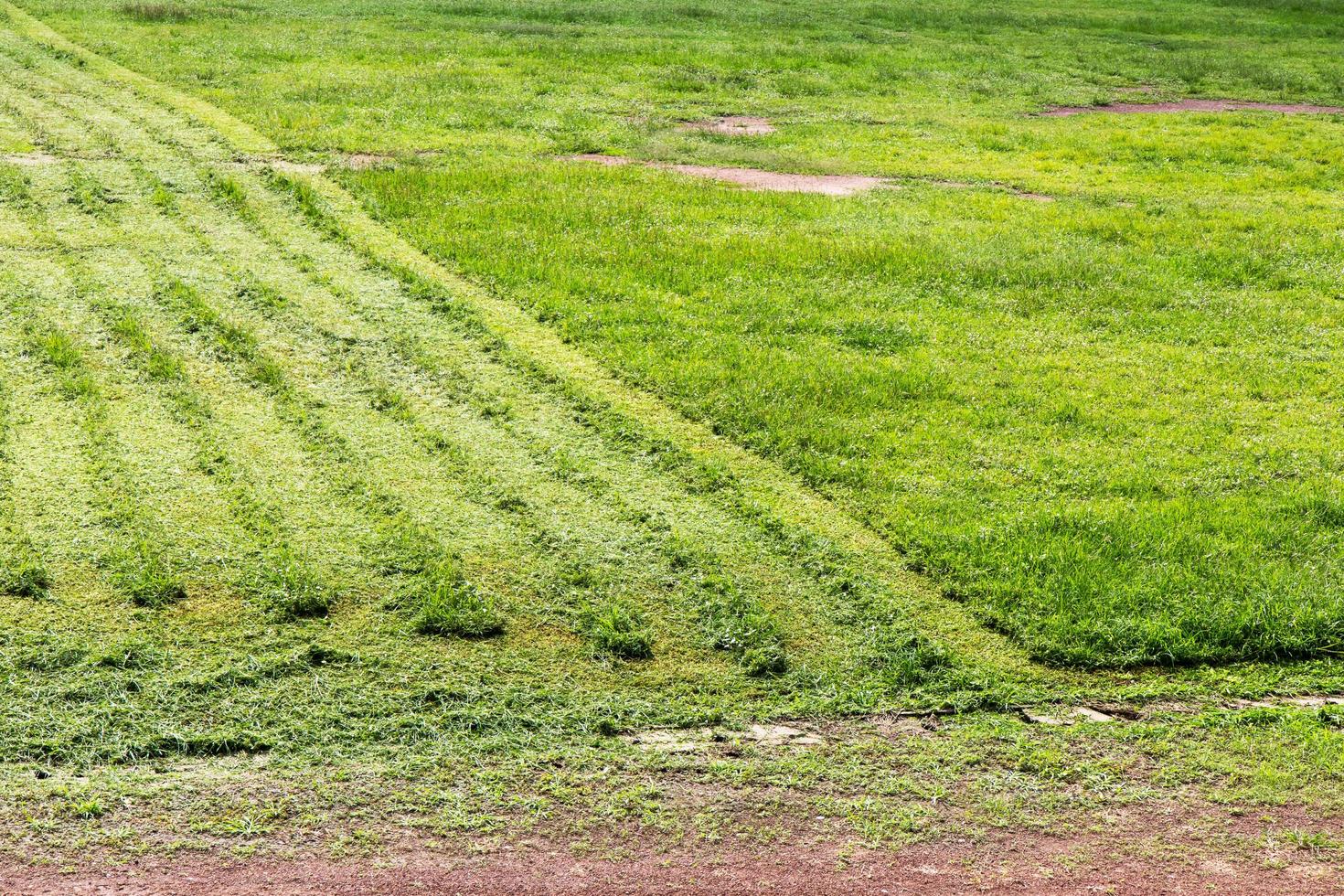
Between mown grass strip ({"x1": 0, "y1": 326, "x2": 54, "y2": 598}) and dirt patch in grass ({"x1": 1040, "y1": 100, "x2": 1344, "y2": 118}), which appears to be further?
dirt patch in grass ({"x1": 1040, "y1": 100, "x2": 1344, "y2": 118})

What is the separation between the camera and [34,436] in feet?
23.9

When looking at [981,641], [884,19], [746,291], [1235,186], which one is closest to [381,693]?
[981,641]

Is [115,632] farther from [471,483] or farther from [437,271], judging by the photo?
[437,271]

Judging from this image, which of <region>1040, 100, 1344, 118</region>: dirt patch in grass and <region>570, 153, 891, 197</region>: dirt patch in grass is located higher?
<region>1040, 100, 1344, 118</region>: dirt patch in grass

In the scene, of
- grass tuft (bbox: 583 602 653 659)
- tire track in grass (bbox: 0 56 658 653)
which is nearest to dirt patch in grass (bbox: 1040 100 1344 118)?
tire track in grass (bbox: 0 56 658 653)

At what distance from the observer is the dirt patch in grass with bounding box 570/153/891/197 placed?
1430 cm

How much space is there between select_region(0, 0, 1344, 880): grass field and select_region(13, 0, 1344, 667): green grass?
0.16 feet

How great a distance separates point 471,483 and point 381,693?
195 cm

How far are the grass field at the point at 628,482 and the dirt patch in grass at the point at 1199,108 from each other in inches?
211

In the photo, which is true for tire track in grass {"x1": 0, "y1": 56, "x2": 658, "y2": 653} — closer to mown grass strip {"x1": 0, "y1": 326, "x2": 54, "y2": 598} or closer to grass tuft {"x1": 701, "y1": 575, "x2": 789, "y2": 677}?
grass tuft {"x1": 701, "y1": 575, "x2": 789, "y2": 677}

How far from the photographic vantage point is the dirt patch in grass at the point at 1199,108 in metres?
20.7

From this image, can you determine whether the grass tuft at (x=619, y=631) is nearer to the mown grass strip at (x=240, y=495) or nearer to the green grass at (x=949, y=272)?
the mown grass strip at (x=240, y=495)

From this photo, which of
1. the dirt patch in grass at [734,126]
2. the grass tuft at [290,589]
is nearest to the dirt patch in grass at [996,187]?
the dirt patch in grass at [734,126]

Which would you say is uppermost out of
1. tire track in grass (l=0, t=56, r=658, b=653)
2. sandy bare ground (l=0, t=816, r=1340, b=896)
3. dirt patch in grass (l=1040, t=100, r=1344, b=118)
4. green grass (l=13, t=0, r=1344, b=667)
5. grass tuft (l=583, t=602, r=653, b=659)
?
dirt patch in grass (l=1040, t=100, r=1344, b=118)
